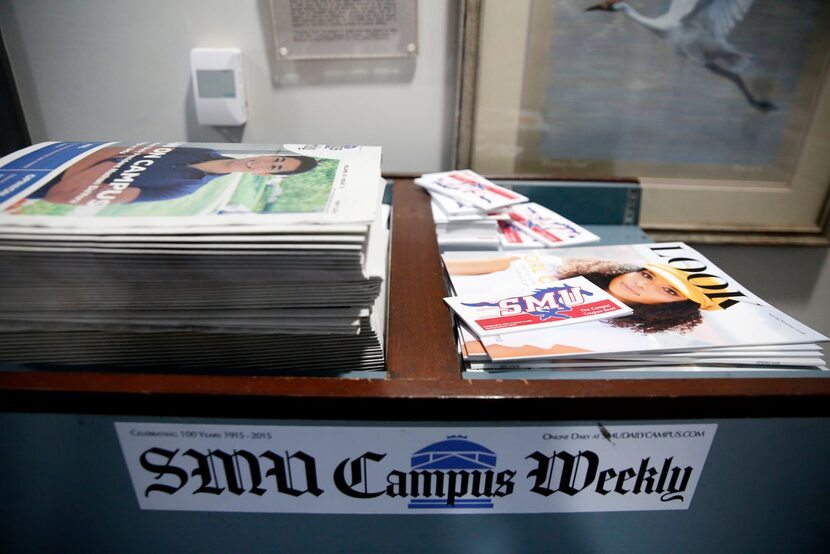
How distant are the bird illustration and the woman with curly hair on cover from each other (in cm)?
52

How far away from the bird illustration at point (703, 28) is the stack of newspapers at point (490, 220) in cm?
39

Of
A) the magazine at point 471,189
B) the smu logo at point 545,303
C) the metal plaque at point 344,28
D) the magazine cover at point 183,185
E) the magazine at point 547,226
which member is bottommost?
the magazine at point 547,226

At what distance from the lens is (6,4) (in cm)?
90

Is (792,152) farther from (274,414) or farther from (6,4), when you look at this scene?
(6,4)

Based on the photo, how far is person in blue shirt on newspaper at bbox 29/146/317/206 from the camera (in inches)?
18.1

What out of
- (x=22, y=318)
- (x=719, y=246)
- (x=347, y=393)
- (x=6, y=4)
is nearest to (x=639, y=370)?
(x=347, y=393)

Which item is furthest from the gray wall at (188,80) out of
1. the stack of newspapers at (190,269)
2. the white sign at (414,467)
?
the white sign at (414,467)

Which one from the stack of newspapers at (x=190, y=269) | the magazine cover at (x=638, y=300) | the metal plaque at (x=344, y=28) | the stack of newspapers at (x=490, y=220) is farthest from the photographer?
the metal plaque at (x=344, y=28)

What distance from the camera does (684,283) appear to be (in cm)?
63

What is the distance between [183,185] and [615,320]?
474mm

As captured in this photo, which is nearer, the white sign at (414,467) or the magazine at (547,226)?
the white sign at (414,467)

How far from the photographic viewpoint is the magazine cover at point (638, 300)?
1.63 ft

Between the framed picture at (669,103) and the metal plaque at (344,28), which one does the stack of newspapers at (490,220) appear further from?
the metal plaque at (344,28)

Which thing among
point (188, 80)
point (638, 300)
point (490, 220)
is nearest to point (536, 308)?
point (638, 300)
